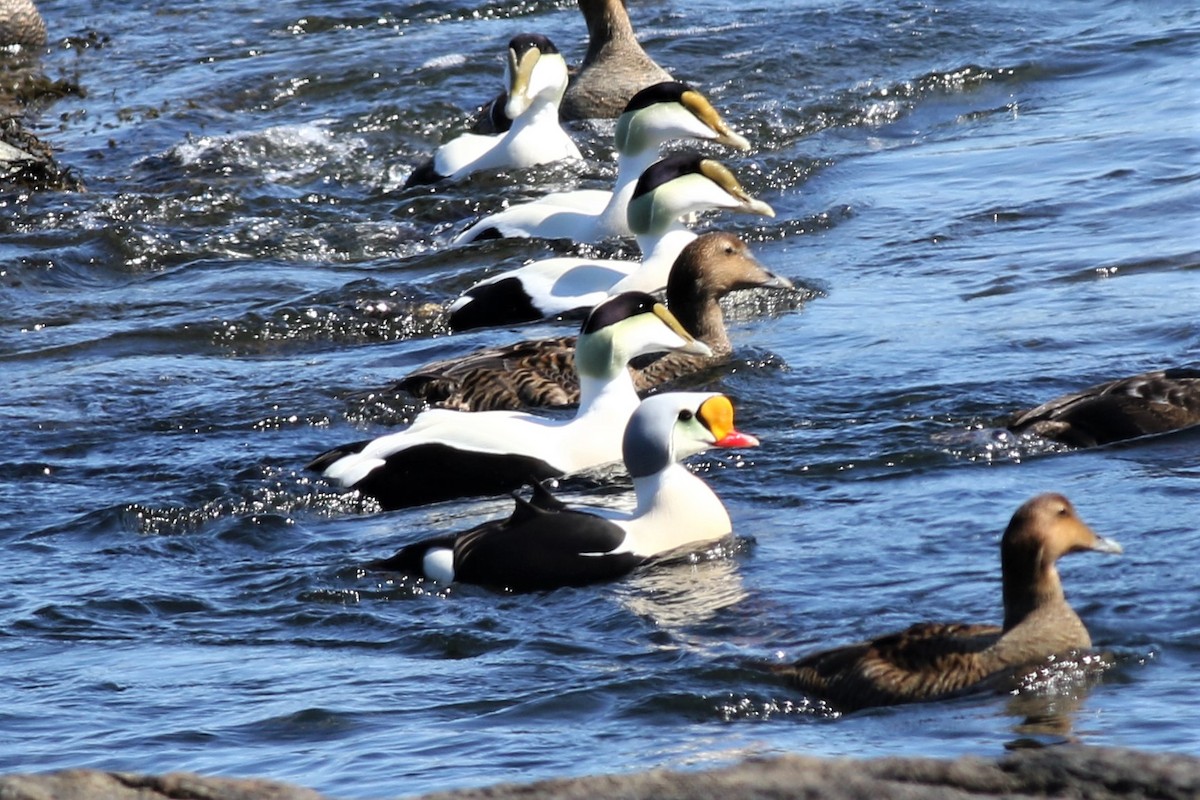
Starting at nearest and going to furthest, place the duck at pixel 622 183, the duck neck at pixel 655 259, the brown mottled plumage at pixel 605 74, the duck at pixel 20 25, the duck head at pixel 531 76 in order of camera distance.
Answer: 1. the duck neck at pixel 655 259
2. the duck at pixel 622 183
3. the duck head at pixel 531 76
4. the brown mottled plumage at pixel 605 74
5. the duck at pixel 20 25

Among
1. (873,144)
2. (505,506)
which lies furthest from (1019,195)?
(505,506)

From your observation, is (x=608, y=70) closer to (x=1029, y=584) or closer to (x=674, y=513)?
(x=674, y=513)

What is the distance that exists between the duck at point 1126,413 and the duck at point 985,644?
197 centimetres

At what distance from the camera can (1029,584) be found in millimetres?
5801

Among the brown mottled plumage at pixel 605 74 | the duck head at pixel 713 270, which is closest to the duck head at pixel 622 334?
the duck head at pixel 713 270

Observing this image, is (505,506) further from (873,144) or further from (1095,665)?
(873,144)

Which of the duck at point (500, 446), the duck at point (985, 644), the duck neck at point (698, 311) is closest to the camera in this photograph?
the duck at point (985, 644)

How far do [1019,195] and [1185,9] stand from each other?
5626 mm

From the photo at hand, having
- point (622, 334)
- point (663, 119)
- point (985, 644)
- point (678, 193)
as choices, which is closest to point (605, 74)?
point (663, 119)

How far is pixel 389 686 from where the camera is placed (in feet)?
20.0

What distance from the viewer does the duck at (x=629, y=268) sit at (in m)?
10.7

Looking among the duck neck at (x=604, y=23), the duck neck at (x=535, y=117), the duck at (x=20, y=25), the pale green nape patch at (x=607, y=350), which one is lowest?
the pale green nape patch at (x=607, y=350)

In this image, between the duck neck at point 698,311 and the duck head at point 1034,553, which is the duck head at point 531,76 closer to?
the duck neck at point 698,311

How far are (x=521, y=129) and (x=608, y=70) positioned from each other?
7.10 feet
